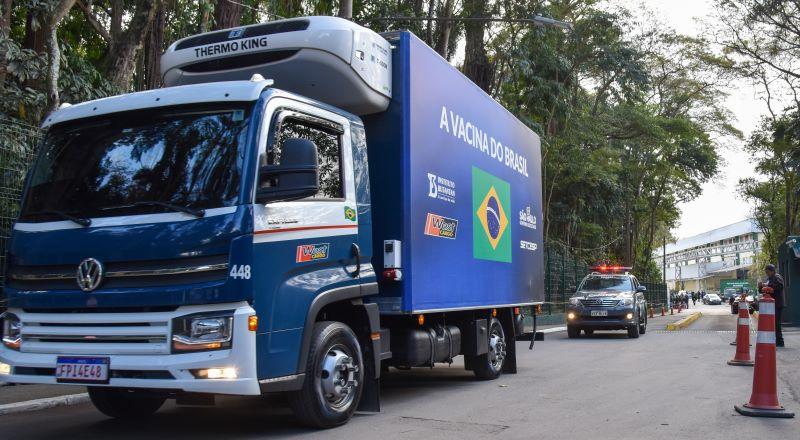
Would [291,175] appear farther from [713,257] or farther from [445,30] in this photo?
[713,257]

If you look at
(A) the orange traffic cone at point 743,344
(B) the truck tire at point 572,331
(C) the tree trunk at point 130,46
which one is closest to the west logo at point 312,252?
(C) the tree trunk at point 130,46

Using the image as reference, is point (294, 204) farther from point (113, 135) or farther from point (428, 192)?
point (428, 192)

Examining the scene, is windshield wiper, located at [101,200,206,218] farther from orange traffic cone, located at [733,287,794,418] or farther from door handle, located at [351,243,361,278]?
orange traffic cone, located at [733,287,794,418]

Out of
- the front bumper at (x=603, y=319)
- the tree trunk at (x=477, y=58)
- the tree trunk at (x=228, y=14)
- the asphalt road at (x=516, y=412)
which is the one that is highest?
the tree trunk at (x=477, y=58)

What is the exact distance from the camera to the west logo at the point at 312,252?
18.6 feet

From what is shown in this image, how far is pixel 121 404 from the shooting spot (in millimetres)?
6750

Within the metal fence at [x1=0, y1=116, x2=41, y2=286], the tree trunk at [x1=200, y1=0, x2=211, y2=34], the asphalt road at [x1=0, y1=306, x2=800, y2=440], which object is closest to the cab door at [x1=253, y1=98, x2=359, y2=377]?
the asphalt road at [x1=0, y1=306, x2=800, y2=440]

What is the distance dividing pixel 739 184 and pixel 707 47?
21.4 metres

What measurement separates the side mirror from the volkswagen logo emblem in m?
1.18

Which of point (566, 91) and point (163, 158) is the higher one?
point (566, 91)

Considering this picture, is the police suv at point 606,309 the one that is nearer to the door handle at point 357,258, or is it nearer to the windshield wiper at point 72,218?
the door handle at point 357,258

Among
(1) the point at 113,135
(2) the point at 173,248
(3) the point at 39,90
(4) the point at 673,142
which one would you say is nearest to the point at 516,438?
(2) the point at 173,248

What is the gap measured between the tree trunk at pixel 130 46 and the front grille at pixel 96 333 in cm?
761

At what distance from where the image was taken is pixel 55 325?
17.5 ft
